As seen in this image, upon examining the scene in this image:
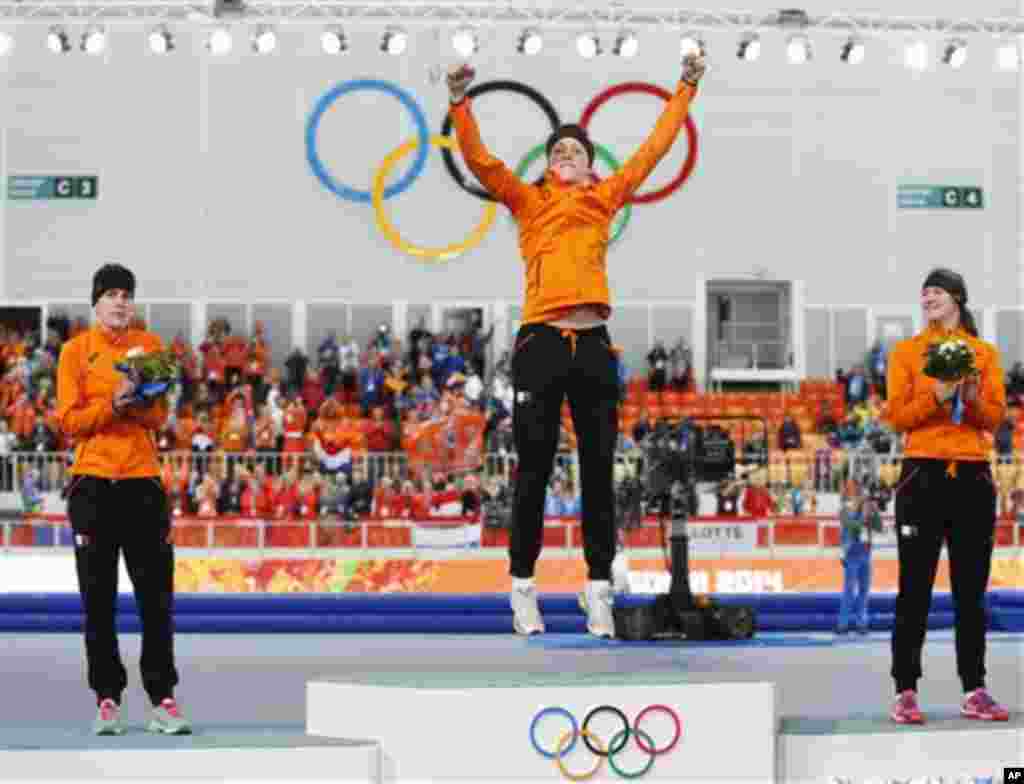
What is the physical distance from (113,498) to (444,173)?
71.7 feet

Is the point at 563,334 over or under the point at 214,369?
under

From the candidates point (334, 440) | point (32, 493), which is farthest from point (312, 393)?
point (32, 493)

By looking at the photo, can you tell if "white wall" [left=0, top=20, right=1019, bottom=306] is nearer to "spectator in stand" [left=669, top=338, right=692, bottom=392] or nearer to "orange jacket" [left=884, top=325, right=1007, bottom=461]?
"spectator in stand" [left=669, top=338, right=692, bottom=392]

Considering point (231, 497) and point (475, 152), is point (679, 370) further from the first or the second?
point (475, 152)

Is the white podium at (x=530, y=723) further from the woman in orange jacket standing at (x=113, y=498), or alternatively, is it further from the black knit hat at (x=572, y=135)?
the black knit hat at (x=572, y=135)

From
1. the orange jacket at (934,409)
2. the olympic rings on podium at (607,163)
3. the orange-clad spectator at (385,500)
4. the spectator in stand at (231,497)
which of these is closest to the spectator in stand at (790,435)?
the olympic rings on podium at (607,163)

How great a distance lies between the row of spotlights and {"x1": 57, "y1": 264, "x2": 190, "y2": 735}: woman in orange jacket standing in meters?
16.1

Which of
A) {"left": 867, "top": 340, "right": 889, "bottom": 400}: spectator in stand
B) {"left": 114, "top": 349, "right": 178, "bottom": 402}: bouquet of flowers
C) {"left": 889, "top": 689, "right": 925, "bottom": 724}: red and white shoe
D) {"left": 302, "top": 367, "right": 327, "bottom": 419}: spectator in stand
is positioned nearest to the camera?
{"left": 114, "top": 349, "right": 178, "bottom": 402}: bouquet of flowers

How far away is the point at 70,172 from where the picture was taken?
1072 inches

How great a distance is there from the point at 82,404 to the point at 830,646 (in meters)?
4.52

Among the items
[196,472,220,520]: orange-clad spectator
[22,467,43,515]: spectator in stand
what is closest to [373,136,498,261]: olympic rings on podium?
[196,472,220,520]: orange-clad spectator

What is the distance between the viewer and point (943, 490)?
20.4 ft

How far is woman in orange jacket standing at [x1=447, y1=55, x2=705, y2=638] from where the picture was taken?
21.3 ft

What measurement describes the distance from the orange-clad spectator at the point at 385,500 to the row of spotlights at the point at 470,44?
215 inches
